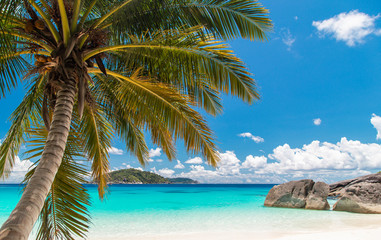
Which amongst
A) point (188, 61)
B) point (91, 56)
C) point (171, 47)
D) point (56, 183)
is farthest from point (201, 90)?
point (56, 183)

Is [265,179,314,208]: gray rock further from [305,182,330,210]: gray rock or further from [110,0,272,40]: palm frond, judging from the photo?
[110,0,272,40]: palm frond

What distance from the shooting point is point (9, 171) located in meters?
5.52

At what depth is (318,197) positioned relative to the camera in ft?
49.3

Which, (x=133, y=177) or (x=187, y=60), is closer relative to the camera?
(x=187, y=60)

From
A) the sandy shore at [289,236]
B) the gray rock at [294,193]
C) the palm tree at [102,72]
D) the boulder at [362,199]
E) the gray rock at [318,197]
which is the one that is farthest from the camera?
the gray rock at [294,193]

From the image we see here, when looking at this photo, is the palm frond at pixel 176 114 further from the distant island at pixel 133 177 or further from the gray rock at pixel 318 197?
the distant island at pixel 133 177

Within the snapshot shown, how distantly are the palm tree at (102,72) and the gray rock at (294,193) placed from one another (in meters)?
12.2

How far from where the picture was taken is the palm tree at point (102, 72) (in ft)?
11.8

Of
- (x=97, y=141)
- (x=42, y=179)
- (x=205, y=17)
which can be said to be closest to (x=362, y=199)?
(x=205, y=17)

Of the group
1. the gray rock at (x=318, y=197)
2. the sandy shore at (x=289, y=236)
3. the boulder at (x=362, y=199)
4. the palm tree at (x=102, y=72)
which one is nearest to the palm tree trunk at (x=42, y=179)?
the palm tree at (x=102, y=72)

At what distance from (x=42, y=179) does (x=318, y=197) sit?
51.8ft

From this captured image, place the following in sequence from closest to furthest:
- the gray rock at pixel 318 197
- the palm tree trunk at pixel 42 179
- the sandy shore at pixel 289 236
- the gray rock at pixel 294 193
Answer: the palm tree trunk at pixel 42 179 → the sandy shore at pixel 289 236 → the gray rock at pixel 318 197 → the gray rock at pixel 294 193

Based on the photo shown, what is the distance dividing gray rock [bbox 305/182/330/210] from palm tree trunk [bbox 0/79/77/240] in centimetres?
1526

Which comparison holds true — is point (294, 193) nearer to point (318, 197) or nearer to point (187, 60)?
point (318, 197)
